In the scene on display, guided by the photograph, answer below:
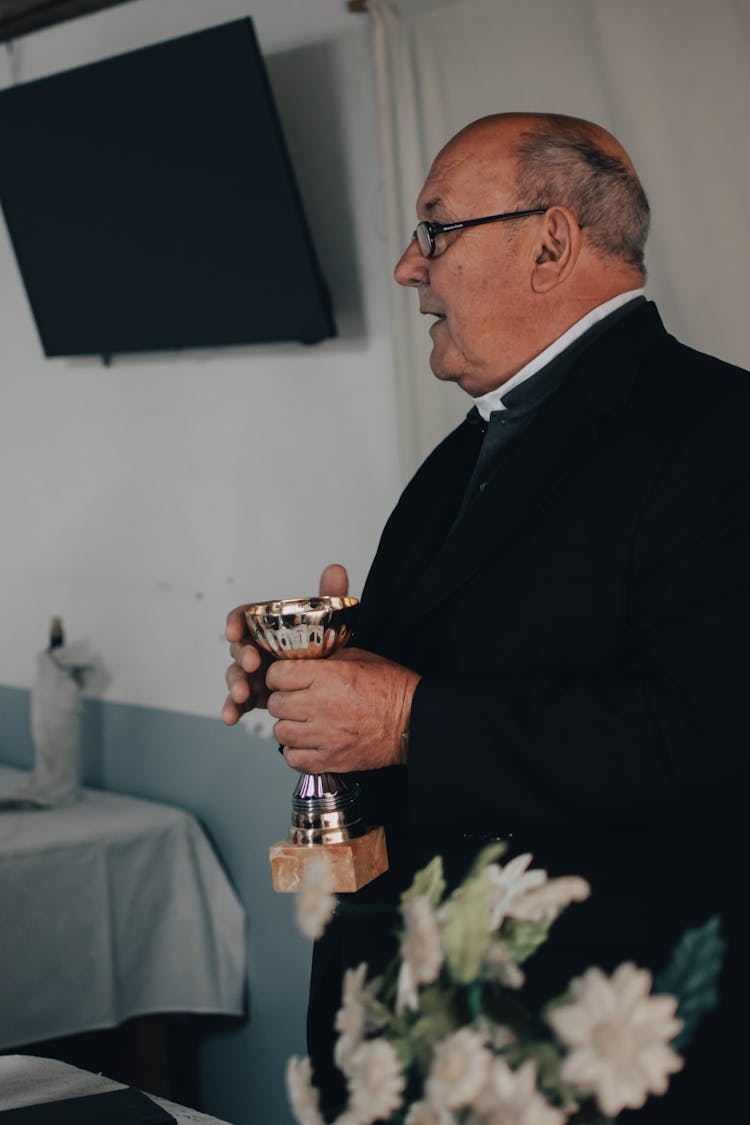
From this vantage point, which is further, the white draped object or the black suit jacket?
the white draped object


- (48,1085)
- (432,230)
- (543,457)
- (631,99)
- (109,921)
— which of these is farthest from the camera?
(109,921)

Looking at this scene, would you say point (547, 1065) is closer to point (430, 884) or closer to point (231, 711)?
point (430, 884)

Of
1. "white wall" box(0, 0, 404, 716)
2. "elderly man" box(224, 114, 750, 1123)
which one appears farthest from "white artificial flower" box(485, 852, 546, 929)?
"white wall" box(0, 0, 404, 716)

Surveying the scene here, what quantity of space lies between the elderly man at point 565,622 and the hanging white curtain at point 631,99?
0.61 m

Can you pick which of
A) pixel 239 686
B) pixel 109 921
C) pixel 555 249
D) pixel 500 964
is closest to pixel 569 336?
pixel 555 249

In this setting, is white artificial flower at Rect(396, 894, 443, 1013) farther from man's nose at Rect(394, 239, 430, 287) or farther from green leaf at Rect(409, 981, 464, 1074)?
man's nose at Rect(394, 239, 430, 287)

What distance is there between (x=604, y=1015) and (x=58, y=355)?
289cm

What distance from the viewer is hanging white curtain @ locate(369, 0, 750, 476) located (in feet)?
6.85

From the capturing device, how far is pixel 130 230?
9.78 ft

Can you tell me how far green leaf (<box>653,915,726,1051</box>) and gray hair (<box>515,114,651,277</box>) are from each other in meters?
0.99

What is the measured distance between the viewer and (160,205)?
9.50 ft

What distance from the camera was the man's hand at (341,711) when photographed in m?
1.34

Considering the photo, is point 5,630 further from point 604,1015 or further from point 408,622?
point 604,1015

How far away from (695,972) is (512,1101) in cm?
12
